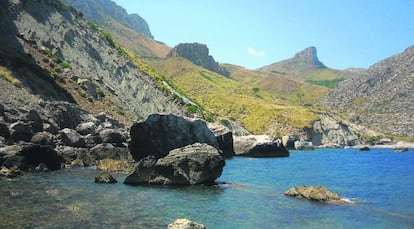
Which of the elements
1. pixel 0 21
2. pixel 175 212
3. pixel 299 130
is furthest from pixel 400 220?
pixel 299 130

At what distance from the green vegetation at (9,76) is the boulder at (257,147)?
51333mm

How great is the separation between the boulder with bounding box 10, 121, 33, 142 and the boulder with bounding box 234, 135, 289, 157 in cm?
5893

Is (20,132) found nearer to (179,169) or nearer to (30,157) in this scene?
(30,157)

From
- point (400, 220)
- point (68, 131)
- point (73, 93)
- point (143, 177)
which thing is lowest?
point (400, 220)

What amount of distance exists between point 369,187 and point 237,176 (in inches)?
629

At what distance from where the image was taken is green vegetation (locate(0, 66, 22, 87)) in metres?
71.7

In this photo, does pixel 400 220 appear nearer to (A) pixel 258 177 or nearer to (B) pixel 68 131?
(A) pixel 258 177

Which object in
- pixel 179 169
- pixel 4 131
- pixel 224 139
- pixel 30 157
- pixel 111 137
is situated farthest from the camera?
pixel 224 139

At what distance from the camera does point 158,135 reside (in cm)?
5972

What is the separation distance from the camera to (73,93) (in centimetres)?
9425

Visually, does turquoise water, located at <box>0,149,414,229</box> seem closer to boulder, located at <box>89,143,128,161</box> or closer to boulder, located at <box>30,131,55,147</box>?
boulder, located at <box>30,131,55,147</box>

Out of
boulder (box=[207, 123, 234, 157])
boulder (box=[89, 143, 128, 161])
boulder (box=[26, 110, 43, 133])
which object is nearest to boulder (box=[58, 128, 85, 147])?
boulder (box=[26, 110, 43, 133])

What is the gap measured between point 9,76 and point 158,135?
1272 inches

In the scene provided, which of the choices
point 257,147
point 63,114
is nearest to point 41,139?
point 63,114
